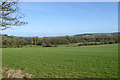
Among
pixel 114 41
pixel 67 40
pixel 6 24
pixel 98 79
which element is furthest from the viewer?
pixel 67 40

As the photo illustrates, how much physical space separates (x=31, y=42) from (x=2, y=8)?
7842 cm

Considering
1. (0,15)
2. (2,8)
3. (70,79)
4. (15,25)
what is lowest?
(70,79)

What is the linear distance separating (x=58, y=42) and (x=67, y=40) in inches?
288

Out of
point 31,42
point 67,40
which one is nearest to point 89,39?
point 67,40

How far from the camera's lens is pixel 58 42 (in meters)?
83.7

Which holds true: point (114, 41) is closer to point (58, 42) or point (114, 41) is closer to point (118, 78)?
point (58, 42)

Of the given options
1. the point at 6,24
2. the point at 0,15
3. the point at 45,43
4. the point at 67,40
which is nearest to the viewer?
the point at 0,15

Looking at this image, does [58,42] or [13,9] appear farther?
[58,42]

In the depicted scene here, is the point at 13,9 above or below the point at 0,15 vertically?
above

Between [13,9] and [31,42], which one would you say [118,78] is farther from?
[31,42]

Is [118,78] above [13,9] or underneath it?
underneath

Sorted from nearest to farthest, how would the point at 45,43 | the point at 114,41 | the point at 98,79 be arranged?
the point at 98,79 < the point at 114,41 < the point at 45,43

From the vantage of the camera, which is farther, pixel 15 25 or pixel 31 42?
pixel 31 42

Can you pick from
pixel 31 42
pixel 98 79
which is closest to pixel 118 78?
pixel 98 79
